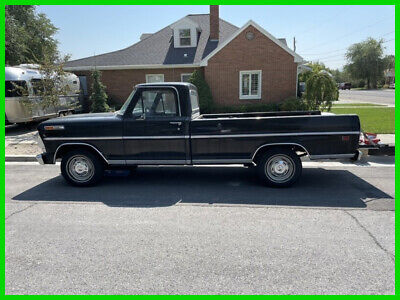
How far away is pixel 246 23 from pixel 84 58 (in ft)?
36.3

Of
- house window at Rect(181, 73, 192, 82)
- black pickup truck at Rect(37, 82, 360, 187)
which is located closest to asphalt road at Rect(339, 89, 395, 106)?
house window at Rect(181, 73, 192, 82)

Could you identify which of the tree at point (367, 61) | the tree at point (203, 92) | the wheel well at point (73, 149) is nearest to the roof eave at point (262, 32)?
the tree at point (203, 92)

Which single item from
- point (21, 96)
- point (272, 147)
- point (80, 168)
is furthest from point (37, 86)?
point (272, 147)

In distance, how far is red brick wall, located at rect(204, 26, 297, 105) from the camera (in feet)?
54.1

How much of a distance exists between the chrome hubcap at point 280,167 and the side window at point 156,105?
2.14 m

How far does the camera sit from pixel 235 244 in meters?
3.65

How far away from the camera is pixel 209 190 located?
5762 millimetres

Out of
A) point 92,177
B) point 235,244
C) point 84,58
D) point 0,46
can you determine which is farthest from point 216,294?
point 84,58

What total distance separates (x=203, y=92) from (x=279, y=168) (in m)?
11.6

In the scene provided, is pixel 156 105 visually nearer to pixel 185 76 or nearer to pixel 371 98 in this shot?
pixel 185 76

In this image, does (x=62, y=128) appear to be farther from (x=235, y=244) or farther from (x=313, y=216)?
(x=313, y=216)

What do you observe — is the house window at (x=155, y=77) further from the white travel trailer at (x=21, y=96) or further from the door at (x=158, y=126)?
the door at (x=158, y=126)

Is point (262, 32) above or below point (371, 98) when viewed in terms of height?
above

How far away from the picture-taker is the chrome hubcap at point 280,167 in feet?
18.9
